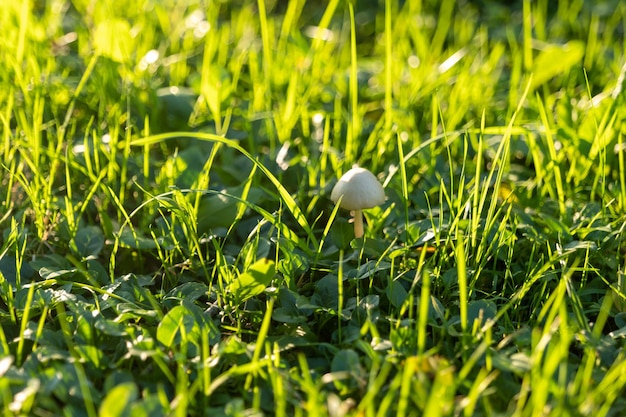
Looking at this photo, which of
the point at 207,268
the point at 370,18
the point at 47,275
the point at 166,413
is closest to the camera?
the point at 166,413

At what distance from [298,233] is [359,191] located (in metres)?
0.30

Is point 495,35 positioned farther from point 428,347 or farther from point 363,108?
point 428,347

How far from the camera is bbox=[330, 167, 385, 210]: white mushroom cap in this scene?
1857 millimetres

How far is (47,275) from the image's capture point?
5.87 ft

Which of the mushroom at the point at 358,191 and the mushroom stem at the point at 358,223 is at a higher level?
the mushroom at the point at 358,191

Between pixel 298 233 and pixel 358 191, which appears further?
pixel 298 233

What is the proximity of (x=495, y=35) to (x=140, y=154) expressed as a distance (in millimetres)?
1796

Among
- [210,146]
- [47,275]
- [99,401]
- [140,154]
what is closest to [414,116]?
[210,146]

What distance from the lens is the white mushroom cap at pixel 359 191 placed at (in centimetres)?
186

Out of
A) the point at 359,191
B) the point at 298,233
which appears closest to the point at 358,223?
the point at 359,191

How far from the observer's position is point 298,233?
82.7 inches

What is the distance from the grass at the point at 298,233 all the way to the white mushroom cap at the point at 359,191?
8 centimetres

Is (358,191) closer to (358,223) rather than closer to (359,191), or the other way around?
(359,191)

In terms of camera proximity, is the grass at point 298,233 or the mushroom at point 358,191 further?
the mushroom at point 358,191
